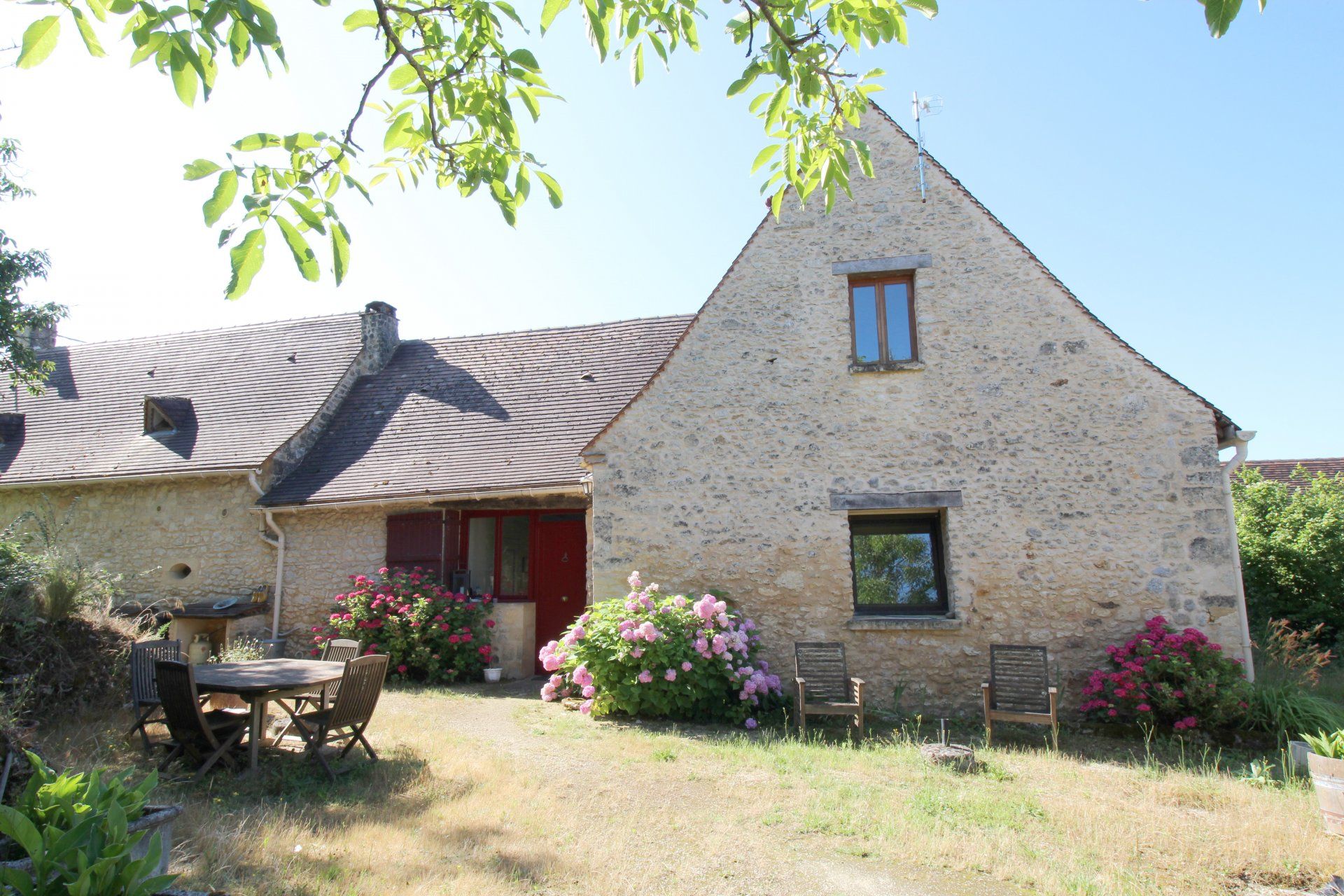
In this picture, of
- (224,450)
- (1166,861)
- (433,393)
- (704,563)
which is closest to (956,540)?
(704,563)

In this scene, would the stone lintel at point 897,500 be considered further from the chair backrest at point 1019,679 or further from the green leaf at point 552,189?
the green leaf at point 552,189

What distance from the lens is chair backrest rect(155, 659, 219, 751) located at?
5.11 meters

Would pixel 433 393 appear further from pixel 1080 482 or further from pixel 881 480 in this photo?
pixel 1080 482

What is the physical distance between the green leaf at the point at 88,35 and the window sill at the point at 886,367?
7.37 meters

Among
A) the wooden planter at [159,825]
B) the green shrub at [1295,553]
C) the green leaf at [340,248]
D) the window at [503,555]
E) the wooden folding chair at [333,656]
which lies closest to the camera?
the green leaf at [340,248]

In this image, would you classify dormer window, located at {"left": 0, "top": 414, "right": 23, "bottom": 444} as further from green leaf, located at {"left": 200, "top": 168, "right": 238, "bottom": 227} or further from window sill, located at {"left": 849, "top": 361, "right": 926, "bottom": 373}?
green leaf, located at {"left": 200, "top": 168, "right": 238, "bottom": 227}

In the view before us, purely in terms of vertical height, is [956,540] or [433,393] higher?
[433,393]

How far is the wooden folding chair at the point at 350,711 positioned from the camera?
541 cm

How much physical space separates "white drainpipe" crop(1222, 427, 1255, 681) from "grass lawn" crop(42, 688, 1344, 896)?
1291 mm

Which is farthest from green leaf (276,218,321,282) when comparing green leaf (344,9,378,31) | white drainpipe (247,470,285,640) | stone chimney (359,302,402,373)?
stone chimney (359,302,402,373)

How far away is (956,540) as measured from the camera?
8070 mm

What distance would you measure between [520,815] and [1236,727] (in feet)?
21.2

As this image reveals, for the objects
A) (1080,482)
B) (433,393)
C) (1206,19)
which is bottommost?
→ (1080,482)

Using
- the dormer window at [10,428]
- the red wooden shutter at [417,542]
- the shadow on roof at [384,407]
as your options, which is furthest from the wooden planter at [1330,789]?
the dormer window at [10,428]
